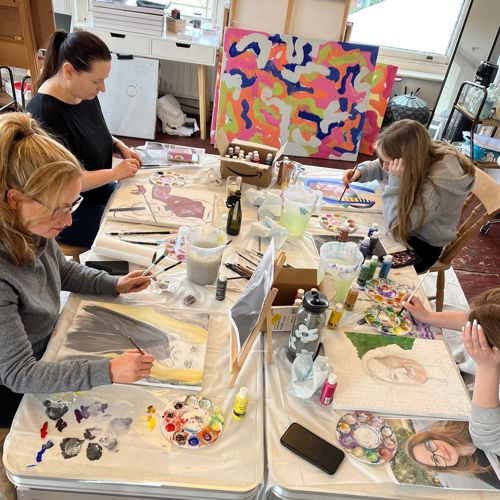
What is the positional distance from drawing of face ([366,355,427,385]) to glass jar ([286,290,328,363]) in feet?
0.58

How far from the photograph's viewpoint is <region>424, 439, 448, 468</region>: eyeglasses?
3.40 feet

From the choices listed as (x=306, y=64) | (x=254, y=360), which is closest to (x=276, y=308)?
(x=254, y=360)

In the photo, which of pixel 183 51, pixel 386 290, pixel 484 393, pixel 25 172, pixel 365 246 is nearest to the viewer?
pixel 25 172

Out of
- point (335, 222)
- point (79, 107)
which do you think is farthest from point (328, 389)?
point (79, 107)

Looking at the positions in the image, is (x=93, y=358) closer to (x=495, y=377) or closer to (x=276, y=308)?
(x=276, y=308)

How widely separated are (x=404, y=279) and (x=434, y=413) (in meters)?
0.60

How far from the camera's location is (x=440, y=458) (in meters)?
1.05

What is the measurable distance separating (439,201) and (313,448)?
1.29 m

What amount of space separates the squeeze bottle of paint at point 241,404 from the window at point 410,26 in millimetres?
4220

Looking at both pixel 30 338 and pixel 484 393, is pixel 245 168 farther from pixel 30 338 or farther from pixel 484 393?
pixel 484 393

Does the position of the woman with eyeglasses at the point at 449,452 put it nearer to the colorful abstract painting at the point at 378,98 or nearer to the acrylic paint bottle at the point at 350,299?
the acrylic paint bottle at the point at 350,299

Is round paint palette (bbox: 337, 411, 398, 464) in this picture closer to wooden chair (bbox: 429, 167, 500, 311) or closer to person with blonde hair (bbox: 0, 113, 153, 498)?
person with blonde hair (bbox: 0, 113, 153, 498)

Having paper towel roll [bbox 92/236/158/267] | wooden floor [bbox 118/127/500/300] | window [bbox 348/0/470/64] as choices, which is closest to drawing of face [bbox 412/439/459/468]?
paper towel roll [bbox 92/236/158/267]

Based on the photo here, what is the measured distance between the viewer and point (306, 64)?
3.69 metres
